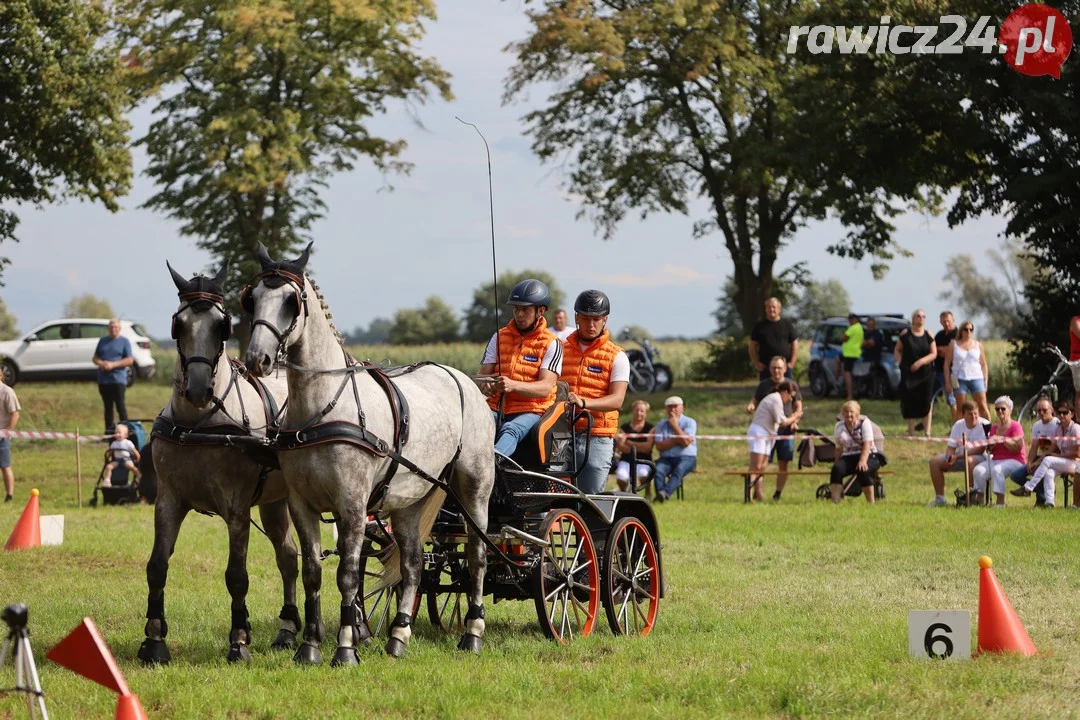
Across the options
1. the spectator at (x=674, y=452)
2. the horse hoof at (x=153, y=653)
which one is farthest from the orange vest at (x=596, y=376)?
the spectator at (x=674, y=452)

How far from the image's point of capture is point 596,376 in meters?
9.09

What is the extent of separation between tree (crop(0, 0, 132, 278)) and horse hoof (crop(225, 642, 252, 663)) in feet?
67.6

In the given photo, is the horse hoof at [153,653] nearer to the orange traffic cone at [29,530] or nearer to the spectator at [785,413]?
the orange traffic cone at [29,530]

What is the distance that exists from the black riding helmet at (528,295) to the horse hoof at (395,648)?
7.31 feet

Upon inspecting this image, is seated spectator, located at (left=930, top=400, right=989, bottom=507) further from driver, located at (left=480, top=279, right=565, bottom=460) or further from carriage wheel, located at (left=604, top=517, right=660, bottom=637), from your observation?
driver, located at (left=480, top=279, right=565, bottom=460)

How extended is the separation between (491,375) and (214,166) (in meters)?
24.3

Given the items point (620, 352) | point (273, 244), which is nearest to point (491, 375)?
point (620, 352)

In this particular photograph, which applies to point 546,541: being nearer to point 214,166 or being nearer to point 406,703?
point 406,703

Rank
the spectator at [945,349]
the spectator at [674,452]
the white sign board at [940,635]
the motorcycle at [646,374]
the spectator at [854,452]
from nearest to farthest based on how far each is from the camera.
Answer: the white sign board at [940,635]
the spectator at [854,452]
the spectator at [674,452]
the spectator at [945,349]
the motorcycle at [646,374]

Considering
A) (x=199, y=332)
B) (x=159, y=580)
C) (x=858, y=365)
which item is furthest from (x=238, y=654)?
(x=858, y=365)

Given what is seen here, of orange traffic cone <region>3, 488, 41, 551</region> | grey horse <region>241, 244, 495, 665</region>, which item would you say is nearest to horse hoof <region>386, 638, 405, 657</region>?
grey horse <region>241, 244, 495, 665</region>

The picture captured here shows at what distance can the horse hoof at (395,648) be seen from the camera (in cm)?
773

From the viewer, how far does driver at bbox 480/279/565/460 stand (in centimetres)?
869

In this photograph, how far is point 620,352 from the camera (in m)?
9.12
